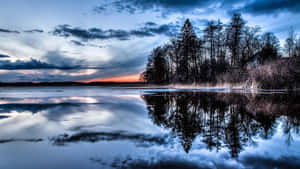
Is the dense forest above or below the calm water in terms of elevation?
above

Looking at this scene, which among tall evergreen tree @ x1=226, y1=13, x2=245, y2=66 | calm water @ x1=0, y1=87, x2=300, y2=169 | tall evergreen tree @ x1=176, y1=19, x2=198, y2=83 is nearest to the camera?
calm water @ x1=0, y1=87, x2=300, y2=169

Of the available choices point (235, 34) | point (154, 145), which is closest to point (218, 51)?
point (235, 34)

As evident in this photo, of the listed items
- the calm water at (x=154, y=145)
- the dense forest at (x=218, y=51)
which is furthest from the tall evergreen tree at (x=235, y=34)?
the calm water at (x=154, y=145)

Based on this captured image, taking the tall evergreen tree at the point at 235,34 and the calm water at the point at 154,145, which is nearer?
the calm water at the point at 154,145

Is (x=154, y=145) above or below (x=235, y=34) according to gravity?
below

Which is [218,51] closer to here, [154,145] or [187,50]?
[187,50]

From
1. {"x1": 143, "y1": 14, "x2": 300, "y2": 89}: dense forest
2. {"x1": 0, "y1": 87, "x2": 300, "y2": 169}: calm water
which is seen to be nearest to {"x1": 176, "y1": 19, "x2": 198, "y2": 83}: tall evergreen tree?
{"x1": 143, "y1": 14, "x2": 300, "y2": 89}: dense forest

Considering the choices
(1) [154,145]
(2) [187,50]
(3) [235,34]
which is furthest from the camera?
(2) [187,50]

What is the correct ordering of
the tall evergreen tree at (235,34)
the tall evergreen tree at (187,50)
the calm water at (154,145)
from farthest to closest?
the tall evergreen tree at (187,50), the tall evergreen tree at (235,34), the calm water at (154,145)

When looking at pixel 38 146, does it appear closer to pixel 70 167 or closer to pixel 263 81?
pixel 70 167

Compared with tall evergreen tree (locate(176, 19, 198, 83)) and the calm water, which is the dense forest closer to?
tall evergreen tree (locate(176, 19, 198, 83))

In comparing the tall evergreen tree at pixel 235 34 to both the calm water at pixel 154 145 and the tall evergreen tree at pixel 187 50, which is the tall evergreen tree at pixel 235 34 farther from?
the calm water at pixel 154 145

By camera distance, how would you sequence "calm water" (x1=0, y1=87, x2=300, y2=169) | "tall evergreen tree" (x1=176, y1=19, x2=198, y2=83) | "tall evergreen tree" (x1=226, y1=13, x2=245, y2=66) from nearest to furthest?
"calm water" (x1=0, y1=87, x2=300, y2=169) < "tall evergreen tree" (x1=226, y1=13, x2=245, y2=66) < "tall evergreen tree" (x1=176, y1=19, x2=198, y2=83)

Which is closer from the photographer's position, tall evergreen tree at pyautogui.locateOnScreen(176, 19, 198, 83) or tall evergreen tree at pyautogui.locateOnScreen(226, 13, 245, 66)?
tall evergreen tree at pyautogui.locateOnScreen(226, 13, 245, 66)
